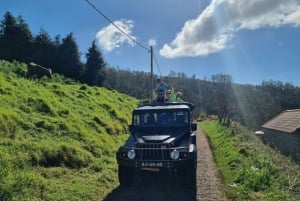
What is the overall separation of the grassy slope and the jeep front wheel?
387mm

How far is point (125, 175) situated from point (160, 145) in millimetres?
1531

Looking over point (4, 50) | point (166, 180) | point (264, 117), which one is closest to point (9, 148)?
point (166, 180)

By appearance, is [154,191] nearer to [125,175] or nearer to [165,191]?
[165,191]

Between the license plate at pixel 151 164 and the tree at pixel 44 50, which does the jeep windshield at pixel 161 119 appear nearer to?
the license plate at pixel 151 164

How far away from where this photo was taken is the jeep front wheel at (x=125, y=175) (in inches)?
372

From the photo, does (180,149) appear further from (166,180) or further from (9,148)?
(9,148)

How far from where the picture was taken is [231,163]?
43.2 feet

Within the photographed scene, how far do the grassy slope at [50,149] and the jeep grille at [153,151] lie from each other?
4.92ft

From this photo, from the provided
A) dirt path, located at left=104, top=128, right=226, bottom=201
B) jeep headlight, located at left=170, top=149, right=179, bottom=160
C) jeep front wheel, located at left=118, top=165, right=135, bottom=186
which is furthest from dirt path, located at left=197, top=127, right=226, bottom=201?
jeep front wheel, located at left=118, top=165, right=135, bottom=186

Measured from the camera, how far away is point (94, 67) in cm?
4603

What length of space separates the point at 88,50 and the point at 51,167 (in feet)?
129

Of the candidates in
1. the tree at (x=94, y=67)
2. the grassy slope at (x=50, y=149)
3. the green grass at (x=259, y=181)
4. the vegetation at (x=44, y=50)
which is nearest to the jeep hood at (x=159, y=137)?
the grassy slope at (x=50, y=149)

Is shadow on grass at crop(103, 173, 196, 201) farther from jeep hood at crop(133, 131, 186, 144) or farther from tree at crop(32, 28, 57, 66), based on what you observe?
tree at crop(32, 28, 57, 66)

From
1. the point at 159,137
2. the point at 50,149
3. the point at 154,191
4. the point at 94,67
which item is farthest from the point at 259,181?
the point at 94,67
